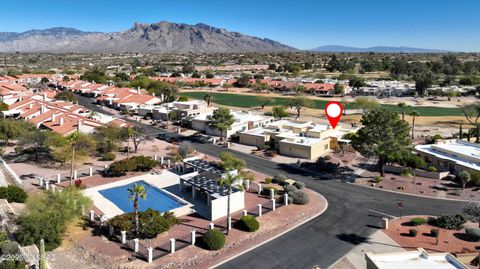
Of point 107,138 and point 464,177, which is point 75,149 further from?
point 464,177

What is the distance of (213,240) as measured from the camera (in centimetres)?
3045

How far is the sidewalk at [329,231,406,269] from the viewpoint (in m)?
28.7

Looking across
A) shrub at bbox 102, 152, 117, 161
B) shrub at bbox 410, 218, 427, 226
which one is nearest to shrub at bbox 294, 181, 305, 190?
shrub at bbox 410, 218, 427, 226

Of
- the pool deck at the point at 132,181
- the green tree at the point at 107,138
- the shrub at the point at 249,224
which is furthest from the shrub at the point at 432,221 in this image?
the green tree at the point at 107,138

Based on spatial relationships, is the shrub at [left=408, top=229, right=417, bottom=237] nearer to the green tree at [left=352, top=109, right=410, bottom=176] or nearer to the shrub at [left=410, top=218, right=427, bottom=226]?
the shrub at [left=410, top=218, right=427, bottom=226]

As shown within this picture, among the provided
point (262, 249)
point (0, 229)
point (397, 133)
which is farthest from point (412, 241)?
point (0, 229)

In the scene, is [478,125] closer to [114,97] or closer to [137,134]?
[137,134]

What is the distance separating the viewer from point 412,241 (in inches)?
1266

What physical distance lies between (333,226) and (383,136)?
16.8 metres

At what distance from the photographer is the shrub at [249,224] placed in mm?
33500

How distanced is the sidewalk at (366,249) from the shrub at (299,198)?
8.33 metres

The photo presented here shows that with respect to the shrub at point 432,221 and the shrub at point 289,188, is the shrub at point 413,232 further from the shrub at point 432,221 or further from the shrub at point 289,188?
the shrub at point 289,188

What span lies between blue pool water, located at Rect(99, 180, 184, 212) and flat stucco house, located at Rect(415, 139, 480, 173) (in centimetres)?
3381

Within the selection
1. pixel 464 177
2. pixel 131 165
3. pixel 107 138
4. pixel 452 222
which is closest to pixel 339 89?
pixel 464 177
